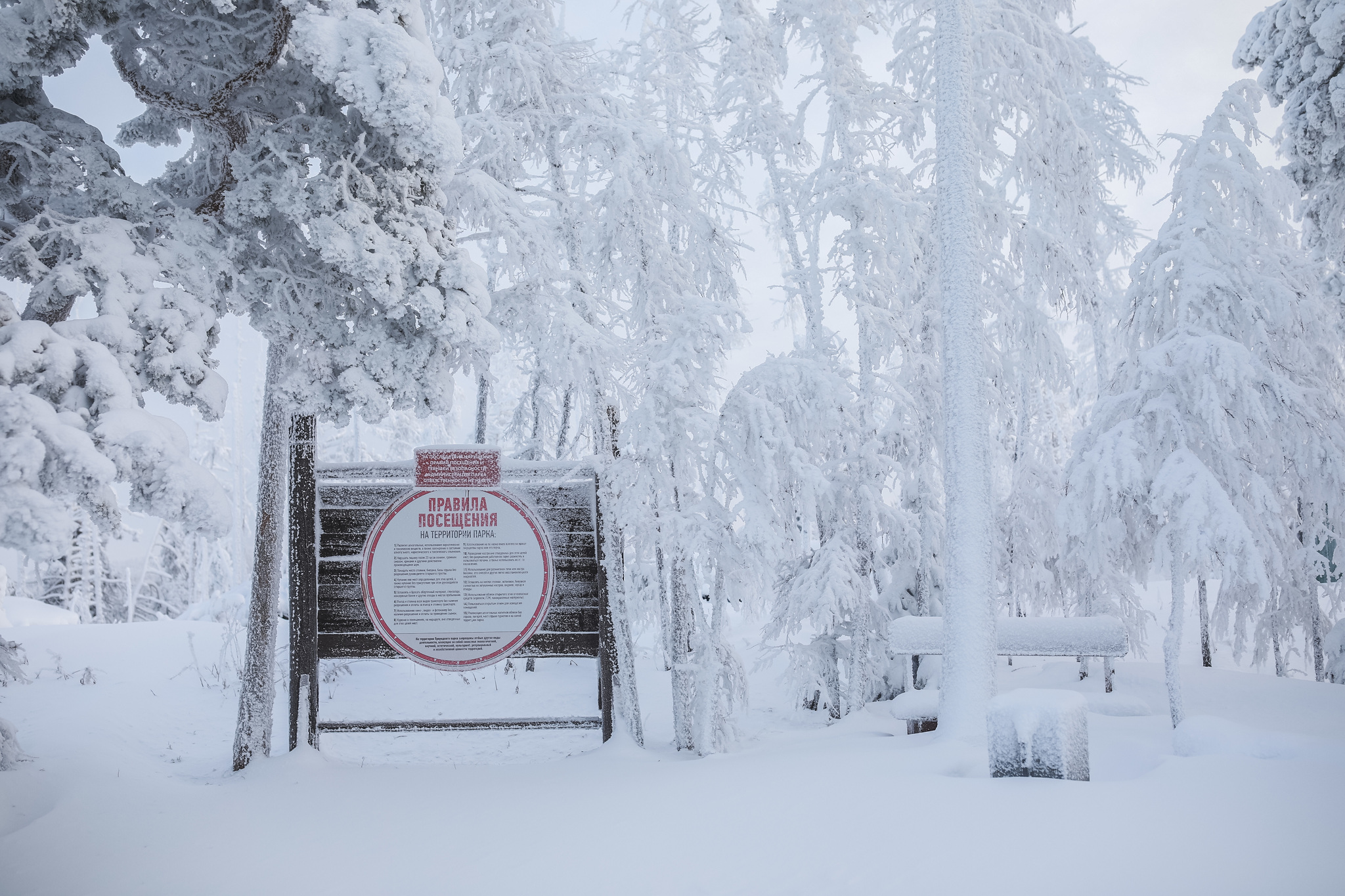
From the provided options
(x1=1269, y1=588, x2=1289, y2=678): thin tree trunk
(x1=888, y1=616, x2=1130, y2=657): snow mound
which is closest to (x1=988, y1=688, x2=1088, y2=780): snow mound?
(x1=888, y1=616, x2=1130, y2=657): snow mound

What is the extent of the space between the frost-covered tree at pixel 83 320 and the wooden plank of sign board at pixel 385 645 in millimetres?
2687

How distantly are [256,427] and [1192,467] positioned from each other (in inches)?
1424

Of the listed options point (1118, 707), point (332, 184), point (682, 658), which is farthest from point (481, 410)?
point (1118, 707)

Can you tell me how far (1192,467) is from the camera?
7.05 metres

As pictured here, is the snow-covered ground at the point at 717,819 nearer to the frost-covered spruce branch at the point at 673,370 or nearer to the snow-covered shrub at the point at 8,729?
the snow-covered shrub at the point at 8,729

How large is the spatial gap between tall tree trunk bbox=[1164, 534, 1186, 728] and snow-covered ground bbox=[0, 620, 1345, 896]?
9.7 inches

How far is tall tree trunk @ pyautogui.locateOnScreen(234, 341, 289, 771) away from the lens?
6.84 meters

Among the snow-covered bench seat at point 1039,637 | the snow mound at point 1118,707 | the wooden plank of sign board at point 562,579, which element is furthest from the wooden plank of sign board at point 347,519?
the snow mound at point 1118,707

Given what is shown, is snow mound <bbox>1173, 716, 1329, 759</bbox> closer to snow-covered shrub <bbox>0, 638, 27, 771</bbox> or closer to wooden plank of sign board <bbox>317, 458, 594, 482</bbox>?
wooden plank of sign board <bbox>317, 458, 594, 482</bbox>

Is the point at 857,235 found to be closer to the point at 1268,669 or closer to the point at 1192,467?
the point at 1192,467

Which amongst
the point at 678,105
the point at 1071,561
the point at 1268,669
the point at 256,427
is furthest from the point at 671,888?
the point at 256,427

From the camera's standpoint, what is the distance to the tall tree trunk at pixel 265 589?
6.84m

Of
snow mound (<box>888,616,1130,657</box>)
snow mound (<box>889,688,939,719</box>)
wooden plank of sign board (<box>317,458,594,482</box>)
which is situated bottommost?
snow mound (<box>889,688,939,719</box>)

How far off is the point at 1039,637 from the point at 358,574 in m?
6.59
